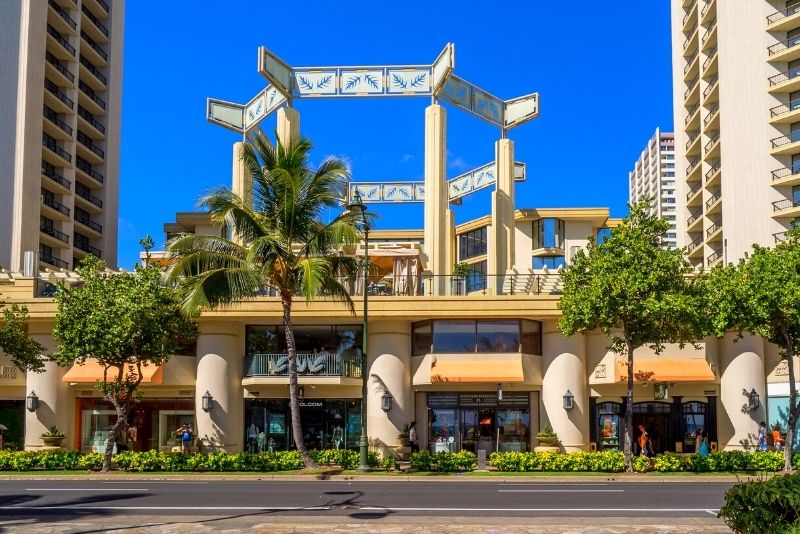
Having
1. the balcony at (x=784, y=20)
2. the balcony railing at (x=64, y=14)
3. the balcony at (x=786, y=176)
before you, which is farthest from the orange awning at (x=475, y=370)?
the balcony railing at (x=64, y=14)

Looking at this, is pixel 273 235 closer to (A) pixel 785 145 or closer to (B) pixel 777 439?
(B) pixel 777 439

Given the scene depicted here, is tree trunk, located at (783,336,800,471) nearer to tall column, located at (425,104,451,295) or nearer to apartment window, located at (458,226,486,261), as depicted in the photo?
tall column, located at (425,104,451,295)

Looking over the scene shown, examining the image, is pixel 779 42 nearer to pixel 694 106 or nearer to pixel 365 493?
pixel 694 106

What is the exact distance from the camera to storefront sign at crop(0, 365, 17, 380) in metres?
36.5

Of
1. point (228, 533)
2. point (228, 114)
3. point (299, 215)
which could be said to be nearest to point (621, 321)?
point (299, 215)

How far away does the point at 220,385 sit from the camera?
35156 mm

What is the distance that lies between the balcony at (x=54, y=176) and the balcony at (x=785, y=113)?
155 ft

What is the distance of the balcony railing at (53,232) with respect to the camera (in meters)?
61.8

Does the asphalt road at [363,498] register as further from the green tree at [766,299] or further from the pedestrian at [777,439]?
the pedestrian at [777,439]

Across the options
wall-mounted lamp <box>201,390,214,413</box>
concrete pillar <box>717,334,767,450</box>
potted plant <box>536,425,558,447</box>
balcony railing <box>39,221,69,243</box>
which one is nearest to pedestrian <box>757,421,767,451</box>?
concrete pillar <box>717,334,767,450</box>

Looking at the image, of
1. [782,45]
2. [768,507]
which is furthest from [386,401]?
[782,45]

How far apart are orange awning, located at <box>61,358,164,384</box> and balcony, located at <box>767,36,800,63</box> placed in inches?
1575

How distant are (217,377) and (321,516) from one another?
712 inches

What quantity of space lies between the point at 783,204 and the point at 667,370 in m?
23.4
